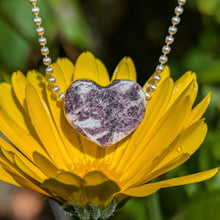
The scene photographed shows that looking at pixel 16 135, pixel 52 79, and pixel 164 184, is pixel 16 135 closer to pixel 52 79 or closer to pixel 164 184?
pixel 52 79

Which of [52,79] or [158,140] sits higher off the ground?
[52,79]

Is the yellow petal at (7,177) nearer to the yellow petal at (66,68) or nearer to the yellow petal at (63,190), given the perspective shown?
the yellow petal at (63,190)

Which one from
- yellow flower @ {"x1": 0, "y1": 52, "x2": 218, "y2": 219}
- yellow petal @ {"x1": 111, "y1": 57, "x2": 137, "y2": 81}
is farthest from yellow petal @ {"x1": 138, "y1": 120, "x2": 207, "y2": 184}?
yellow petal @ {"x1": 111, "y1": 57, "x2": 137, "y2": 81}

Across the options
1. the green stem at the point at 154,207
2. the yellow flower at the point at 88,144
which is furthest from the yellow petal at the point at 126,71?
the green stem at the point at 154,207

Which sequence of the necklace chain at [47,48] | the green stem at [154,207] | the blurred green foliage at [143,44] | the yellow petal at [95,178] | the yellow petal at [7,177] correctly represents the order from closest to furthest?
the yellow petal at [95,178], the yellow petal at [7,177], the necklace chain at [47,48], the green stem at [154,207], the blurred green foliage at [143,44]

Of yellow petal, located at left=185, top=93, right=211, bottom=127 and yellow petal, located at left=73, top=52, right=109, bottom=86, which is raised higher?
yellow petal, located at left=73, top=52, right=109, bottom=86

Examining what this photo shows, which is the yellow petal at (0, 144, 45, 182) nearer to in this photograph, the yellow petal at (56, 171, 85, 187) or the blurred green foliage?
the yellow petal at (56, 171, 85, 187)

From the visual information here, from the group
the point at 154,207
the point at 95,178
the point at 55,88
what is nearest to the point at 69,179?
the point at 95,178
